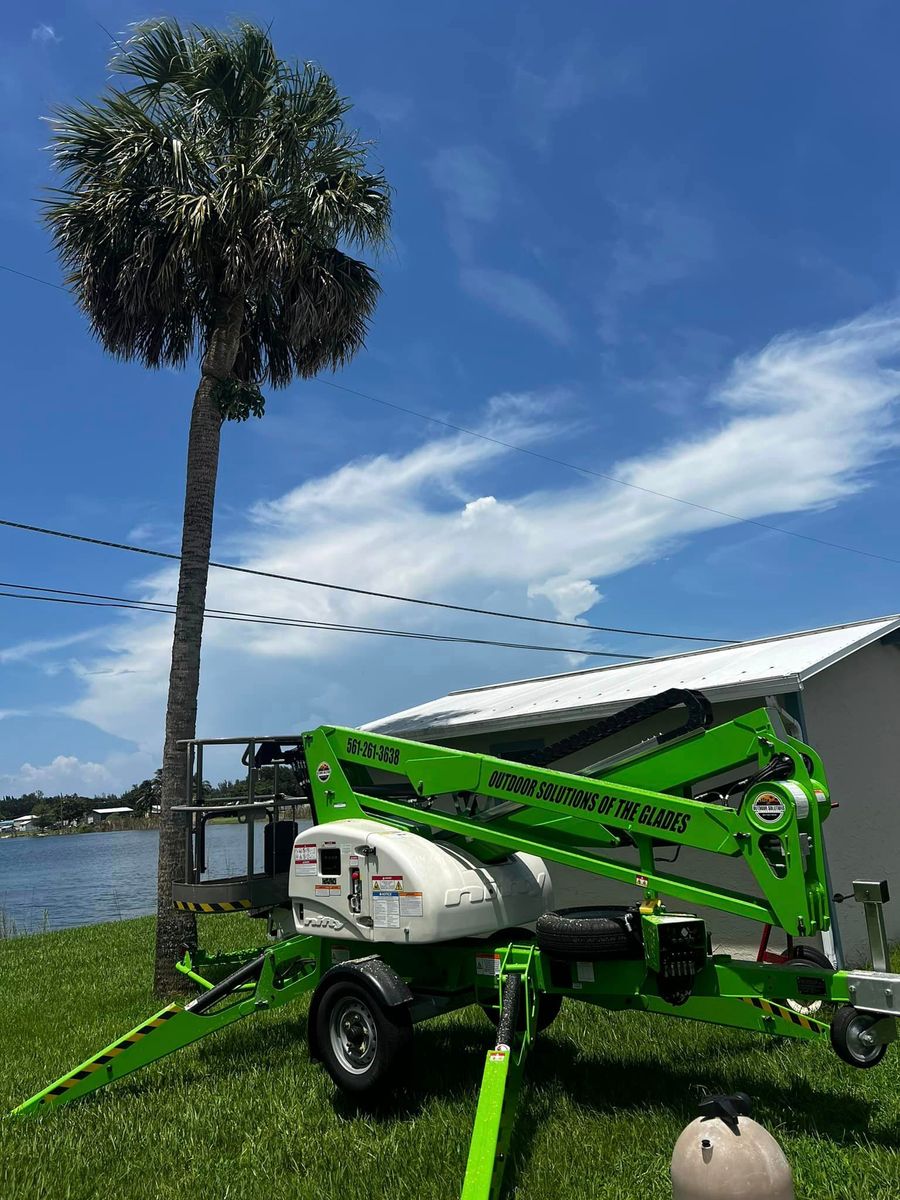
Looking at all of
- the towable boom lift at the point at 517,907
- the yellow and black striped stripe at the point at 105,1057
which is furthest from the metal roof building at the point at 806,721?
→ the yellow and black striped stripe at the point at 105,1057

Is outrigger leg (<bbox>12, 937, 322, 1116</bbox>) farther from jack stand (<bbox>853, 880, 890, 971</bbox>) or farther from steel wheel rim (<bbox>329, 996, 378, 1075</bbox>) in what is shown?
jack stand (<bbox>853, 880, 890, 971</bbox>)

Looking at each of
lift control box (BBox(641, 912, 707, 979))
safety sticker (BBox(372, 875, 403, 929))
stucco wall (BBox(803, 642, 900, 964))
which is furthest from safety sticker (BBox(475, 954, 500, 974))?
stucco wall (BBox(803, 642, 900, 964))

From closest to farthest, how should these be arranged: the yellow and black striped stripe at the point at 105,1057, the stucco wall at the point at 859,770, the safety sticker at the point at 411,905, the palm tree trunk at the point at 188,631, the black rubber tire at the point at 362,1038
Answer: the black rubber tire at the point at 362,1038 < the safety sticker at the point at 411,905 < the yellow and black striped stripe at the point at 105,1057 < the stucco wall at the point at 859,770 < the palm tree trunk at the point at 188,631

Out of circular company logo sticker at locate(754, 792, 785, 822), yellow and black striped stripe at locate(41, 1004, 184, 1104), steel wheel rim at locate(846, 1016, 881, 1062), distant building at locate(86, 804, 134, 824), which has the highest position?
distant building at locate(86, 804, 134, 824)

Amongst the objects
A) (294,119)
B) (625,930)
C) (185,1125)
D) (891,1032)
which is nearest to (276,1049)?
(185,1125)

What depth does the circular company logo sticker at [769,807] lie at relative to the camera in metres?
5.41

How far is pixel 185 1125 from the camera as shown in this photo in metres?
6.15

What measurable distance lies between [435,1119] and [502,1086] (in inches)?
49.3

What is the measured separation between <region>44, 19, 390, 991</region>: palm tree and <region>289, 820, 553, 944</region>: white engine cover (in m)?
5.56

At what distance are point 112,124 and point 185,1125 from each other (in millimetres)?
12829

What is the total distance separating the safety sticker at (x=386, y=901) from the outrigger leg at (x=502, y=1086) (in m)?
0.83

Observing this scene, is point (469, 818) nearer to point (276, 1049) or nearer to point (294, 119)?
point (276, 1049)

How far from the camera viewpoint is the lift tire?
16.5 feet

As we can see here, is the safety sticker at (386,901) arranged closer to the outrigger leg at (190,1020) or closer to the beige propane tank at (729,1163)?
the outrigger leg at (190,1020)
